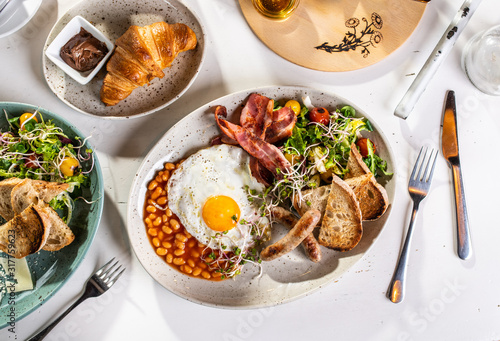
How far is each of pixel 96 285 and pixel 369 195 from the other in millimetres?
2384

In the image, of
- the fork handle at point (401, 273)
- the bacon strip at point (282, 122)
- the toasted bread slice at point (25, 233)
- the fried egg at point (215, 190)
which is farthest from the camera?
the fork handle at point (401, 273)

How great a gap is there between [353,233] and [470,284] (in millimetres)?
1403

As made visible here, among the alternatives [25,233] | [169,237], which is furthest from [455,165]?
[25,233]

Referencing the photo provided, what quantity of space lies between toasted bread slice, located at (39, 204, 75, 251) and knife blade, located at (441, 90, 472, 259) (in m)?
3.26

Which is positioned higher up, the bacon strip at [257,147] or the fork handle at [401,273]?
the bacon strip at [257,147]

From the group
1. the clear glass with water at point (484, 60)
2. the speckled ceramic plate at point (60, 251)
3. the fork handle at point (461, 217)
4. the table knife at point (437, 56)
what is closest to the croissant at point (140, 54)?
the speckled ceramic plate at point (60, 251)

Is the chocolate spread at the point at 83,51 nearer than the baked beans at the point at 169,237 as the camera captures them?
Yes

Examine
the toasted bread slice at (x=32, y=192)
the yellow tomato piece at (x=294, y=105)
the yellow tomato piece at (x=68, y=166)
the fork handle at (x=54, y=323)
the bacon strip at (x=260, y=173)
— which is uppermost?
the yellow tomato piece at (x=294, y=105)

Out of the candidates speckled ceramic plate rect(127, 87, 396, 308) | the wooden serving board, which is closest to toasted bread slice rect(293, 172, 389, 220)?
speckled ceramic plate rect(127, 87, 396, 308)

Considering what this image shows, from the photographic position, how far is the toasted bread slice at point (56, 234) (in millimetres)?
2750

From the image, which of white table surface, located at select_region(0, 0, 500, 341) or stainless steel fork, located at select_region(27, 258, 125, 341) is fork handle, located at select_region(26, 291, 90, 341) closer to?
stainless steel fork, located at select_region(27, 258, 125, 341)

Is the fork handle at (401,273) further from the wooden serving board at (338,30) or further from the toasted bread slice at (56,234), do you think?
the toasted bread slice at (56,234)

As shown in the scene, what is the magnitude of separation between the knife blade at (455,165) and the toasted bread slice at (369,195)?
2.70 ft

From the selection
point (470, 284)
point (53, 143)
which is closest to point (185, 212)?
point (53, 143)
